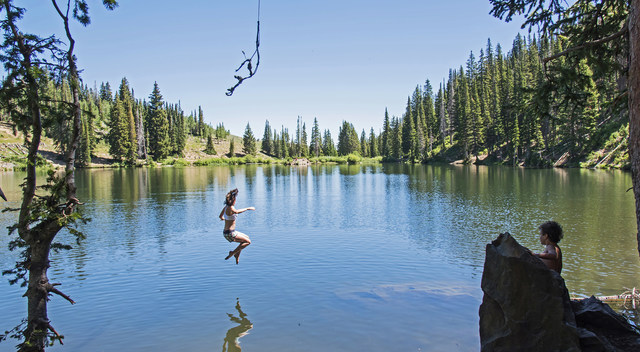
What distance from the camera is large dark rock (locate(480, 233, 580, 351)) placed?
5320 millimetres

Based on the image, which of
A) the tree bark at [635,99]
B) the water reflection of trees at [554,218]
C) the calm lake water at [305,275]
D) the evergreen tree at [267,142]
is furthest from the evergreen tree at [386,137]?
the tree bark at [635,99]

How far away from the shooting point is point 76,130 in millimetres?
7168

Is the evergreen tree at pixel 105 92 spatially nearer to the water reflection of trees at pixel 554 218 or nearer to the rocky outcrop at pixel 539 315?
the water reflection of trees at pixel 554 218

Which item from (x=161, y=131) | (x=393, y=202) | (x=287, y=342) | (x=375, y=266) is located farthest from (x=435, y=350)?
(x=161, y=131)

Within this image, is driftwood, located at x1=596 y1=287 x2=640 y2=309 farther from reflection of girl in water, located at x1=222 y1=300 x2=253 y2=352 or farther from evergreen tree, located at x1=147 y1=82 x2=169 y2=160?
evergreen tree, located at x1=147 y1=82 x2=169 y2=160

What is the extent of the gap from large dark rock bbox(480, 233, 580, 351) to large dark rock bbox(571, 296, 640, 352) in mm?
169

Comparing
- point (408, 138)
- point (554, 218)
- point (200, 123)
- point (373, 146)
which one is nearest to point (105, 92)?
point (200, 123)

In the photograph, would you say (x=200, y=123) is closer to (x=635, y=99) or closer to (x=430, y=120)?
(x=430, y=120)

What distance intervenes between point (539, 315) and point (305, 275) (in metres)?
8.31

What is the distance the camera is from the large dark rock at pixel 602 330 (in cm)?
519

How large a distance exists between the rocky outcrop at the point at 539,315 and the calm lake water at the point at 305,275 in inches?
97.9

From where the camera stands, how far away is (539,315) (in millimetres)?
5426

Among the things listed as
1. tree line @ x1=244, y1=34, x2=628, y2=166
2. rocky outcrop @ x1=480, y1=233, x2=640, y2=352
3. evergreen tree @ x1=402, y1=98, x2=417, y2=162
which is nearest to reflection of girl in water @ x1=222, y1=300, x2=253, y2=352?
rocky outcrop @ x1=480, y1=233, x2=640, y2=352

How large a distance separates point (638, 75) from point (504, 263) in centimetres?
315
